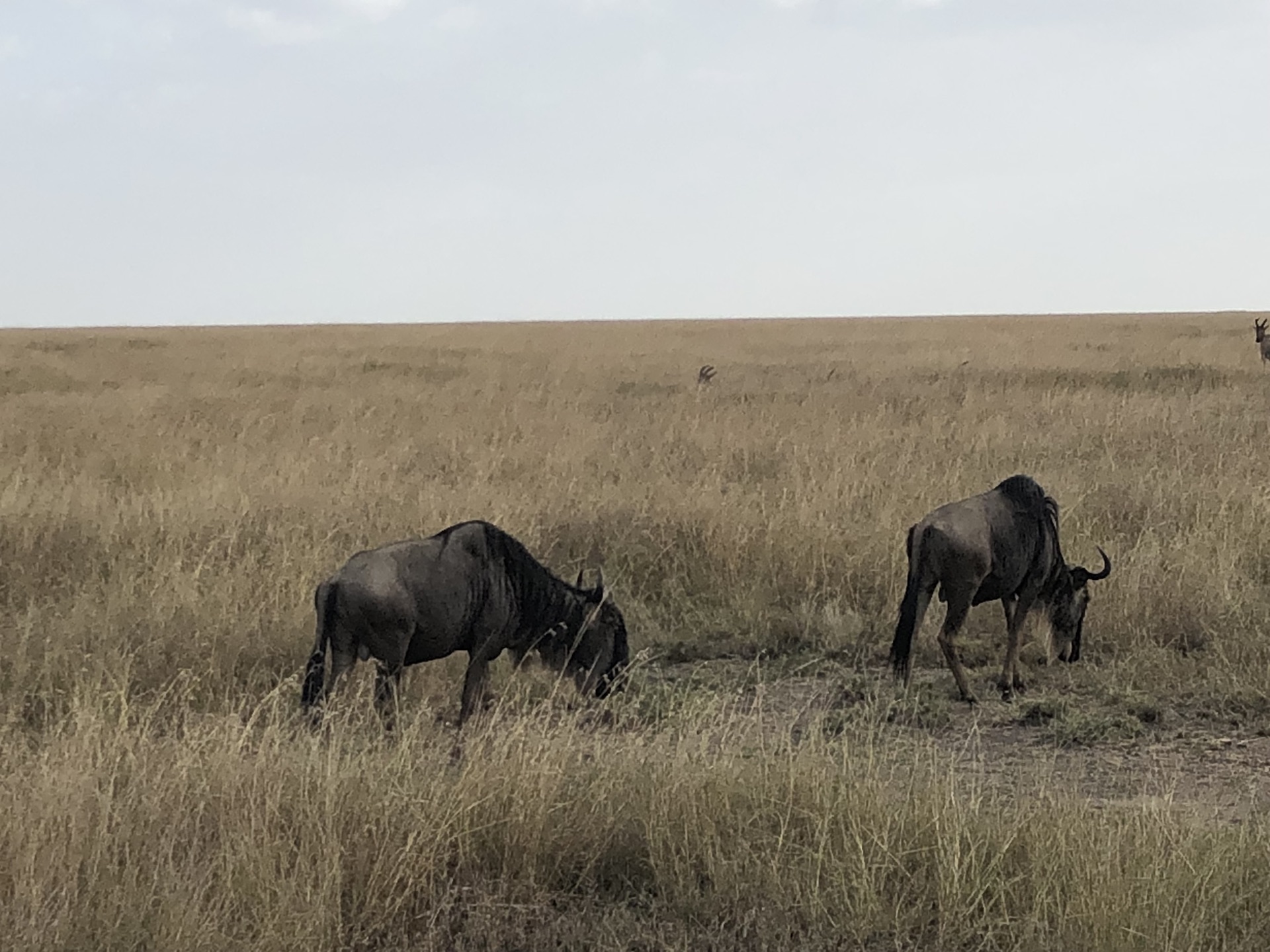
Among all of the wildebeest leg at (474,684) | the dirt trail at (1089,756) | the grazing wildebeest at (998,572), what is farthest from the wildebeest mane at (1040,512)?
the wildebeest leg at (474,684)

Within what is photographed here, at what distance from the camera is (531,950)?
10.4ft

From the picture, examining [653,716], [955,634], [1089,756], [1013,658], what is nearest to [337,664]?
[653,716]

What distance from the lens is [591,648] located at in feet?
18.2

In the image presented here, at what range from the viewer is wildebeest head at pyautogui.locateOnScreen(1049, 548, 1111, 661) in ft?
21.1

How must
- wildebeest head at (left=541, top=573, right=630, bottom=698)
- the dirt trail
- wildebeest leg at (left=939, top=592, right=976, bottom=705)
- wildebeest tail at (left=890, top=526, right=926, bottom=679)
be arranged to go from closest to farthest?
the dirt trail → wildebeest head at (left=541, top=573, right=630, bottom=698) → wildebeest leg at (left=939, top=592, right=976, bottom=705) → wildebeest tail at (left=890, top=526, right=926, bottom=679)

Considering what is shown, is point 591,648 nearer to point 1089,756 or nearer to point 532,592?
point 532,592

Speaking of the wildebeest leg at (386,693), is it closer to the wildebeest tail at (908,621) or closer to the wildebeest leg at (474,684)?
the wildebeest leg at (474,684)

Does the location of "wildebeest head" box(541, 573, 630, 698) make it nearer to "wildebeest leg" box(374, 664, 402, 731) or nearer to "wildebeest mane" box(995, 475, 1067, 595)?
"wildebeest leg" box(374, 664, 402, 731)

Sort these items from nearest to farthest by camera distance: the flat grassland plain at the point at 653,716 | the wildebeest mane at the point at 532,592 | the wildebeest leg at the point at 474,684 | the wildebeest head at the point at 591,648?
the flat grassland plain at the point at 653,716, the wildebeest leg at the point at 474,684, the wildebeest mane at the point at 532,592, the wildebeest head at the point at 591,648

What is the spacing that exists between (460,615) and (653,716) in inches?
44.9

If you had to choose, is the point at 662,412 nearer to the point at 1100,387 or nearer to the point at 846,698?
the point at 1100,387

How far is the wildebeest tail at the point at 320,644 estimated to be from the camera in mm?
4742

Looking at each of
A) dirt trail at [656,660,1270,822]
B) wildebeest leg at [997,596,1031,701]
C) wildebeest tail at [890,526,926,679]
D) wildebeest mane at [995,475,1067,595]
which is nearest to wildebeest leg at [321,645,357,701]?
dirt trail at [656,660,1270,822]

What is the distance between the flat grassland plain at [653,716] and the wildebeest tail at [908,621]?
0.14 m
